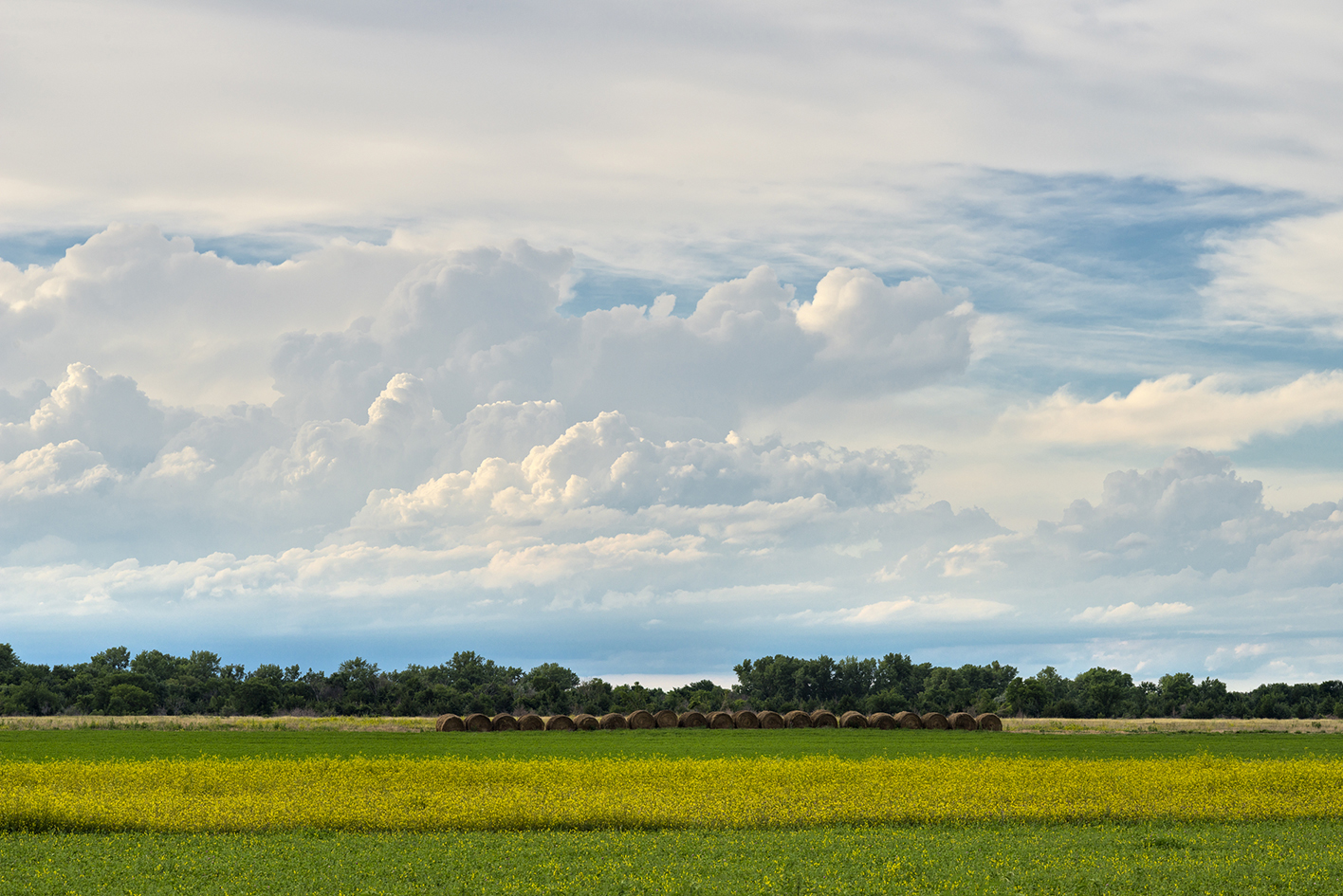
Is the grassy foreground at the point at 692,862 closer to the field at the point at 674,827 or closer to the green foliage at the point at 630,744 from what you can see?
the field at the point at 674,827

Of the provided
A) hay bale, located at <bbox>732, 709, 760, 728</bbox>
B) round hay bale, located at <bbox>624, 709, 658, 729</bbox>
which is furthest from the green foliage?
hay bale, located at <bbox>732, 709, 760, 728</bbox>

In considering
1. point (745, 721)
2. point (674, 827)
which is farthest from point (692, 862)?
point (745, 721)

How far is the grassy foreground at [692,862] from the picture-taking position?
1978 centimetres

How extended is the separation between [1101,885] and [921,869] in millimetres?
3179

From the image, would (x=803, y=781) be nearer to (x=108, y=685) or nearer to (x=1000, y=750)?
(x=1000, y=750)

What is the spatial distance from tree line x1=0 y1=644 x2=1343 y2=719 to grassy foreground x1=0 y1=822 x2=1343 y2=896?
272 feet

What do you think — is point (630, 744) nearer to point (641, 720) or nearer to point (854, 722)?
point (641, 720)

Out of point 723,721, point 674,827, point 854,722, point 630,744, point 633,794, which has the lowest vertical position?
point 854,722

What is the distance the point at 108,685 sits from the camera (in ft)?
367

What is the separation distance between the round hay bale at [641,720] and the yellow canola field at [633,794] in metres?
43.4

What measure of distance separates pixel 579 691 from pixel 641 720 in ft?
135

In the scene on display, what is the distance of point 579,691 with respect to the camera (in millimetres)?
118188

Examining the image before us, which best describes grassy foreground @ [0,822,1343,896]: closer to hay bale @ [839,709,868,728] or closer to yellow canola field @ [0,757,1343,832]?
yellow canola field @ [0,757,1343,832]

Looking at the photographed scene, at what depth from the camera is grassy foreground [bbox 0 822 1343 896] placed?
1978 cm
